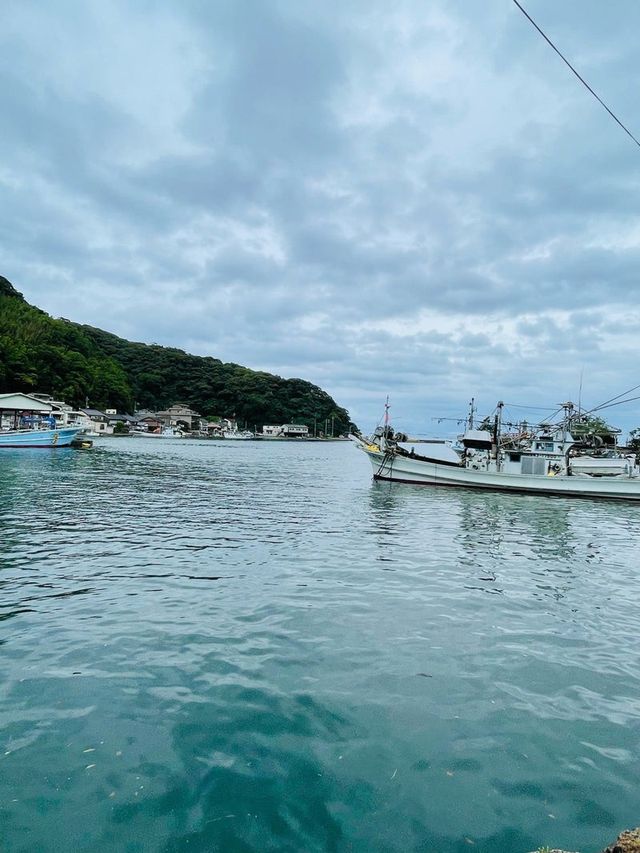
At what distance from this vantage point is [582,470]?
150 ft

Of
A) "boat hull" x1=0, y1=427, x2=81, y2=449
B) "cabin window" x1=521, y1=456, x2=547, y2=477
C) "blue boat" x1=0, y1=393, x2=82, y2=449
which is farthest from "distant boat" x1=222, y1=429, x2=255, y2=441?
"cabin window" x1=521, y1=456, x2=547, y2=477

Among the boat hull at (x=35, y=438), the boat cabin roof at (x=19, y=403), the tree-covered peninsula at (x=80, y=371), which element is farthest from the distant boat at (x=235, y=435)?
the boat hull at (x=35, y=438)

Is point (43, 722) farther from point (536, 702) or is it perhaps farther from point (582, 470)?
point (582, 470)

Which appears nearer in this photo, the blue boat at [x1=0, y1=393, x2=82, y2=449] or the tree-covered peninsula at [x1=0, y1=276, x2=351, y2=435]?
the blue boat at [x1=0, y1=393, x2=82, y2=449]

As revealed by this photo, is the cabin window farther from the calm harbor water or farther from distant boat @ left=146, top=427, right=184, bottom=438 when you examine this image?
distant boat @ left=146, top=427, right=184, bottom=438

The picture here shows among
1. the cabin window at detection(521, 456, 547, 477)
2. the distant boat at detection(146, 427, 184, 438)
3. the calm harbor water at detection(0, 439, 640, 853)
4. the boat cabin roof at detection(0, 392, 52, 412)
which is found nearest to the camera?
the calm harbor water at detection(0, 439, 640, 853)

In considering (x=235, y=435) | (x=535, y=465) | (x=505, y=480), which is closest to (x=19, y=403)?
(x=505, y=480)

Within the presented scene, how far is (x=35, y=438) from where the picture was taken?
61719 millimetres

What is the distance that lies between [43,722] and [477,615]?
294 inches

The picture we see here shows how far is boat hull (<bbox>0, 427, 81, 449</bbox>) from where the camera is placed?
59906 mm

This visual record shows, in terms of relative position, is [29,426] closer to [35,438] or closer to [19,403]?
[19,403]

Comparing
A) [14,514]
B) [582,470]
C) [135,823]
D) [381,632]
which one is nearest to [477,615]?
[381,632]

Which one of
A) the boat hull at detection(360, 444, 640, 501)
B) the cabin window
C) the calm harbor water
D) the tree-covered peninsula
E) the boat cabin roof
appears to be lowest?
the calm harbor water

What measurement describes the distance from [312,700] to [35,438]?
6542cm
